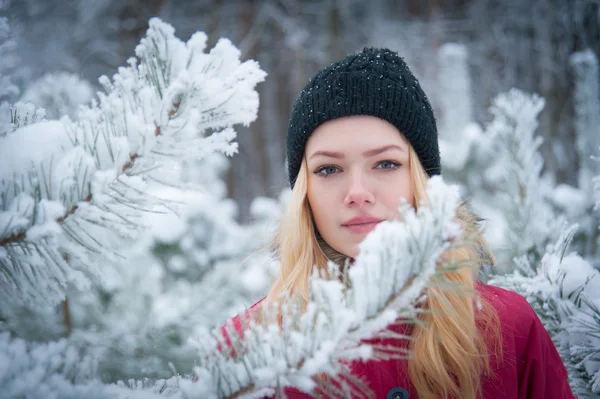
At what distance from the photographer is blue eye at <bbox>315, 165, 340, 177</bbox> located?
3.74ft

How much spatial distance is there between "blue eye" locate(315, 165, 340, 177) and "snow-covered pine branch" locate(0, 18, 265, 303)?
48 cm

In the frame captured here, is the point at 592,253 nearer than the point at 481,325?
No

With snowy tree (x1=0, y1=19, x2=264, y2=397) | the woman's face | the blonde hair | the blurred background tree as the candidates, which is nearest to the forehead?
the woman's face

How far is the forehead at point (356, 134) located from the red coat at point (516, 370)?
584 mm

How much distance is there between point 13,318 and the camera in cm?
161

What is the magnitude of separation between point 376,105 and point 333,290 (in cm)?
76

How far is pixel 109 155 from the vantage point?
609mm

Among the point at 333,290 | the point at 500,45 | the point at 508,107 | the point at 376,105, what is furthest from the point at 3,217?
the point at 500,45

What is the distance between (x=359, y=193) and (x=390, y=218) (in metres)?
0.11

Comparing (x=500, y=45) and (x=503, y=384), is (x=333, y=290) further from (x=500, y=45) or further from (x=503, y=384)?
(x=500, y=45)

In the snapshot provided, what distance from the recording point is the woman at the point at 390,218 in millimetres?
1021

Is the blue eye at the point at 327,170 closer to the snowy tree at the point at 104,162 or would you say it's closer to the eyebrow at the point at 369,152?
the eyebrow at the point at 369,152

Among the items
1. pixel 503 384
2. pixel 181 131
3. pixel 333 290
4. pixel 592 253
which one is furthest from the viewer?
pixel 592 253

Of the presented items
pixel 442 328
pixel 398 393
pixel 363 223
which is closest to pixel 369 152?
pixel 363 223
